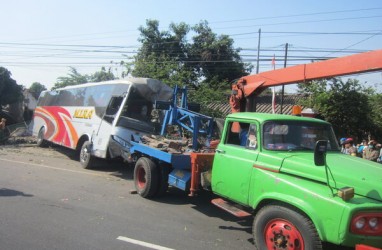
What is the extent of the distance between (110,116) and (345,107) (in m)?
9.53

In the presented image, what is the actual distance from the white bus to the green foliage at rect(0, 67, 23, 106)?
2132cm

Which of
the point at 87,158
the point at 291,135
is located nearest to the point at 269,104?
the point at 87,158

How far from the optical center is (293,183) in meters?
5.29

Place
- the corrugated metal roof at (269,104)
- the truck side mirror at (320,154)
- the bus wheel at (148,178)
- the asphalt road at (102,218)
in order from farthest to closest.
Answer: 1. the corrugated metal roof at (269,104)
2. the bus wheel at (148,178)
3. the asphalt road at (102,218)
4. the truck side mirror at (320,154)

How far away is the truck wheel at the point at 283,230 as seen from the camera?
486 cm

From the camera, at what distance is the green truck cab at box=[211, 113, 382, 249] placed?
4.61 m

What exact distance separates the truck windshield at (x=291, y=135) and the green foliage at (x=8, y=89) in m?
33.6

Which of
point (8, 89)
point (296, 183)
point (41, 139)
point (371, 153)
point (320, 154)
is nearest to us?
point (320, 154)

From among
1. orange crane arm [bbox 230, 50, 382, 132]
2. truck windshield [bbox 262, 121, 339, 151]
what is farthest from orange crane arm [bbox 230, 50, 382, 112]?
truck windshield [bbox 262, 121, 339, 151]

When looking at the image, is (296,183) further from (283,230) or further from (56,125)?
(56,125)

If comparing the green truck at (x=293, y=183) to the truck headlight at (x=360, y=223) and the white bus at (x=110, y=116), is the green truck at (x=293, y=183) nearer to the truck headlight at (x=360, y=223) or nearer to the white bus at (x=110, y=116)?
the truck headlight at (x=360, y=223)

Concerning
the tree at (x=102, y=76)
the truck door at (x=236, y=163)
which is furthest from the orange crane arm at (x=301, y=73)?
the tree at (x=102, y=76)

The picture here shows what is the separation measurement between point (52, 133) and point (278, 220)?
608 inches

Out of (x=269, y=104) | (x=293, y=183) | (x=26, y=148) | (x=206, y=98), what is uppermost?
(x=269, y=104)
